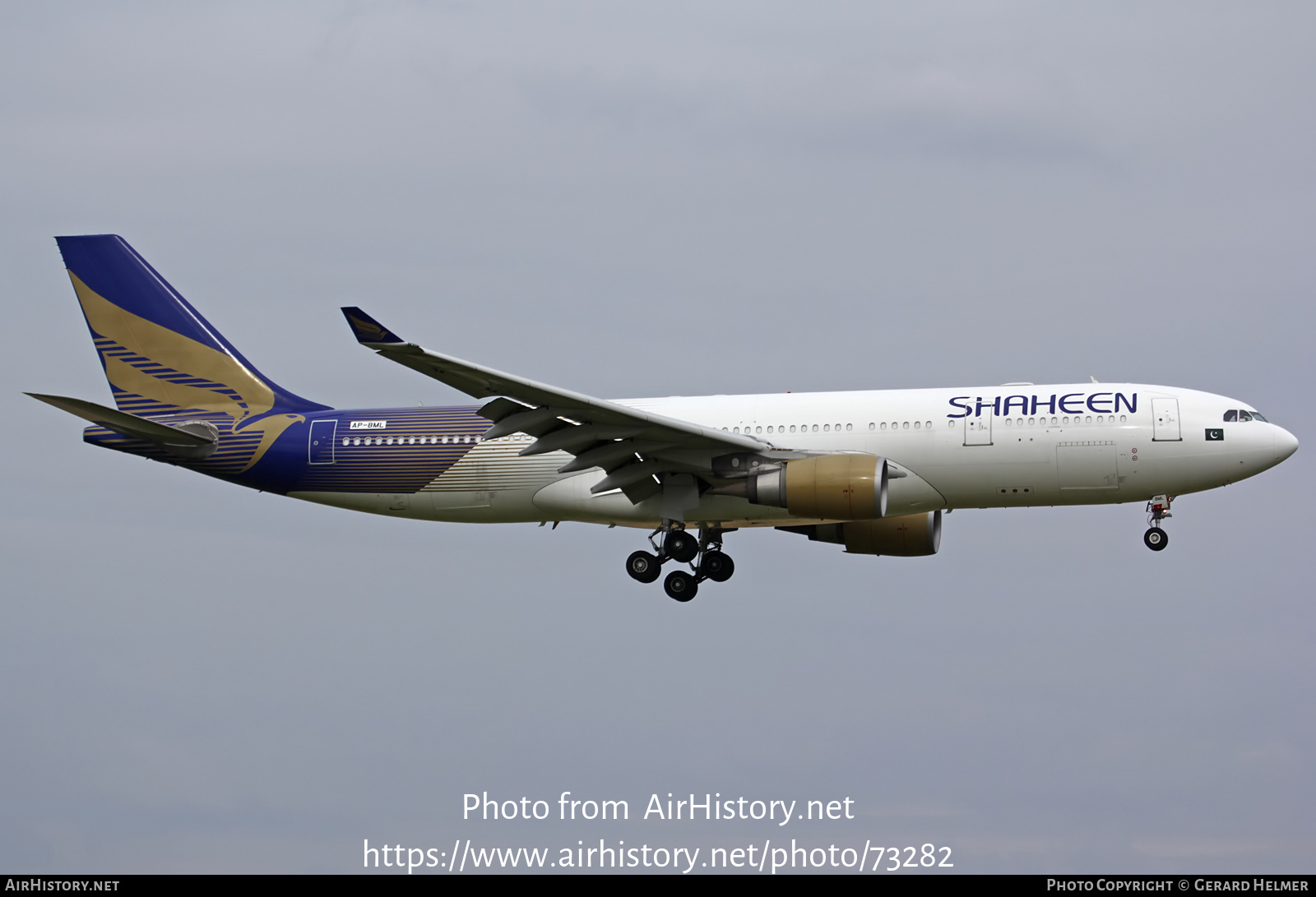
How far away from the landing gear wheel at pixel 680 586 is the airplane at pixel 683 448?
0.04m

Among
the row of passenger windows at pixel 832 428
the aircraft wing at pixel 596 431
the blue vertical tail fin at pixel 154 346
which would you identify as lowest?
the aircraft wing at pixel 596 431

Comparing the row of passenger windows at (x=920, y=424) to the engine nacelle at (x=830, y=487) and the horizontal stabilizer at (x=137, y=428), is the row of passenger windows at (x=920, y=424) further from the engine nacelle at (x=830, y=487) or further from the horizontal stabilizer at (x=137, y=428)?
the horizontal stabilizer at (x=137, y=428)

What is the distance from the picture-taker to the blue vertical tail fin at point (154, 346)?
3562 cm

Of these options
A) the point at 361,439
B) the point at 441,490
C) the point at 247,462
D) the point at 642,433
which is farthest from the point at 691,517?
the point at 247,462

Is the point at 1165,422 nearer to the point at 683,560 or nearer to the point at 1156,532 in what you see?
the point at 1156,532

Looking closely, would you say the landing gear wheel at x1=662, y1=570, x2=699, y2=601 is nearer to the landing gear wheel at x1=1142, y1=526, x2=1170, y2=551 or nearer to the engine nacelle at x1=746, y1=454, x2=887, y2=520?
the engine nacelle at x1=746, y1=454, x2=887, y2=520

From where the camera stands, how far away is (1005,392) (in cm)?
3103

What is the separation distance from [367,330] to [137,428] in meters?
10.4

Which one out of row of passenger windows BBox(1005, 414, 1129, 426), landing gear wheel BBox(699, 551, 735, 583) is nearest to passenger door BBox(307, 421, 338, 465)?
landing gear wheel BBox(699, 551, 735, 583)

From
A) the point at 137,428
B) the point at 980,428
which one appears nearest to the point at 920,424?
the point at 980,428

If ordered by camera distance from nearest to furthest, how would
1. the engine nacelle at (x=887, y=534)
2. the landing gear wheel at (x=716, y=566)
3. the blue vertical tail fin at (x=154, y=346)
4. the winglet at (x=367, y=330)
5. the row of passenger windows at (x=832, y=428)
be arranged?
the winglet at (x=367, y=330), the row of passenger windows at (x=832, y=428), the landing gear wheel at (x=716, y=566), the engine nacelle at (x=887, y=534), the blue vertical tail fin at (x=154, y=346)

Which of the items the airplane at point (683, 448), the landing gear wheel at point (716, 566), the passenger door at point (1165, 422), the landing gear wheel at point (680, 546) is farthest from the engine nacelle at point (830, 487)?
the passenger door at point (1165, 422)

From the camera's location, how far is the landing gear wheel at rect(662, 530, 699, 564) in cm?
3278

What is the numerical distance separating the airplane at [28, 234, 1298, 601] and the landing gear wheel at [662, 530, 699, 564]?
6 cm
